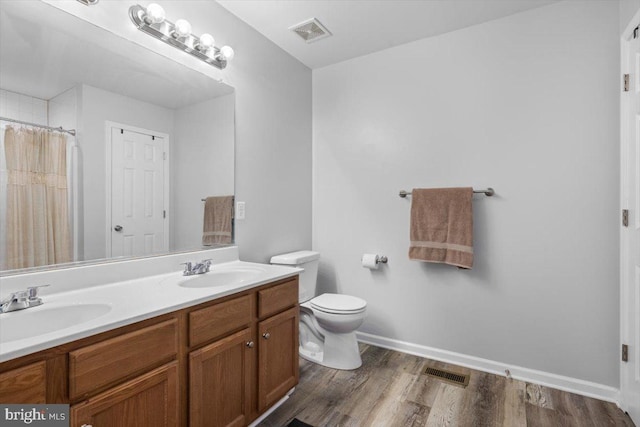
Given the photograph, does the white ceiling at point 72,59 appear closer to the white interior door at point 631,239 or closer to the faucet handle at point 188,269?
the faucet handle at point 188,269

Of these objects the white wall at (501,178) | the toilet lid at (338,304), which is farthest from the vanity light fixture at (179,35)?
the toilet lid at (338,304)

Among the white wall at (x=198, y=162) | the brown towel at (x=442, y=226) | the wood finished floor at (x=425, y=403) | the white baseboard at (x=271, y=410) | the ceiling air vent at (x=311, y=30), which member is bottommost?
the wood finished floor at (x=425, y=403)

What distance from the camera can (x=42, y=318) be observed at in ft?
3.76

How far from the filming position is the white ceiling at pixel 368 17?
2.06 m

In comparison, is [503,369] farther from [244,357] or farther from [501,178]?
[244,357]

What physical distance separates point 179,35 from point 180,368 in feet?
5.57

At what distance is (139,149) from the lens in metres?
1.69

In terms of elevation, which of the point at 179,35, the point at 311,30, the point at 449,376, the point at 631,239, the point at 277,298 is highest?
the point at 311,30

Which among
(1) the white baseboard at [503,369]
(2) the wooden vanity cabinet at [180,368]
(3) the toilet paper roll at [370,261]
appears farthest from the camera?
(3) the toilet paper roll at [370,261]

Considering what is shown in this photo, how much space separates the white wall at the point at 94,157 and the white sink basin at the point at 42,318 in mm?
324

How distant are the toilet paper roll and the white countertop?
3.89 feet

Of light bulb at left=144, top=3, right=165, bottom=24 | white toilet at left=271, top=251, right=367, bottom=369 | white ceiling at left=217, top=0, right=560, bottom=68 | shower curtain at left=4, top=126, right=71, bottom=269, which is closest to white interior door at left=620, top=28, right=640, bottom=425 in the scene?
white ceiling at left=217, top=0, right=560, bottom=68

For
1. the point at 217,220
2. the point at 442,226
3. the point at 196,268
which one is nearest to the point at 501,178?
the point at 442,226

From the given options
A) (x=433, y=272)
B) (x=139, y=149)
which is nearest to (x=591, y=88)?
(x=433, y=272)
